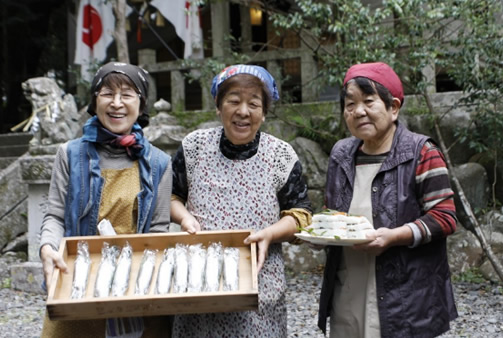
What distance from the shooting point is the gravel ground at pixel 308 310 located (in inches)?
223

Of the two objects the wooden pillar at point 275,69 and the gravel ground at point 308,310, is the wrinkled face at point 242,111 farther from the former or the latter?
the wooden pillar at point 275,69

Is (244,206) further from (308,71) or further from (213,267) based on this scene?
(308,71)

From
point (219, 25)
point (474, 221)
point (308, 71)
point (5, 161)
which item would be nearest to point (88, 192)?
point (474, 221)

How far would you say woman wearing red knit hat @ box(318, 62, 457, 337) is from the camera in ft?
9.19

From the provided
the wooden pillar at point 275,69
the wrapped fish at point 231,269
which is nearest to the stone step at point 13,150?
the wooden pillar at point 275,69

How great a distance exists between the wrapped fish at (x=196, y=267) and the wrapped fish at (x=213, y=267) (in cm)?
2

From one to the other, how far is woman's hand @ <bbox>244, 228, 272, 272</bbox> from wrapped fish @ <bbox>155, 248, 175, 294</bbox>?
38 cm

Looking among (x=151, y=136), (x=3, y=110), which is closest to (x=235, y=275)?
(x=151, y=136)

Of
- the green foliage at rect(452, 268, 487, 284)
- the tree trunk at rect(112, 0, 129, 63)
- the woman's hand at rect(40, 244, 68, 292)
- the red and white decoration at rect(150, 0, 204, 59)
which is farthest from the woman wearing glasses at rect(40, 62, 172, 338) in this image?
the red and white decoration at rect(150, 0, 204, 59)

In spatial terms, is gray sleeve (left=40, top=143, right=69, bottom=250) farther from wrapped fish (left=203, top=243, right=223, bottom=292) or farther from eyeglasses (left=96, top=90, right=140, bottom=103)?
wrapped fish (left=203, top=243, right=223, bottom=292)

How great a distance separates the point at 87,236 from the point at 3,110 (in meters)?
14.9

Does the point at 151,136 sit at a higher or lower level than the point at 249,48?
lower

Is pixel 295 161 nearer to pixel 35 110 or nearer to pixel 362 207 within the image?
pixel 362 207

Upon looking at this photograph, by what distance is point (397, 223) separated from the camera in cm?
284
